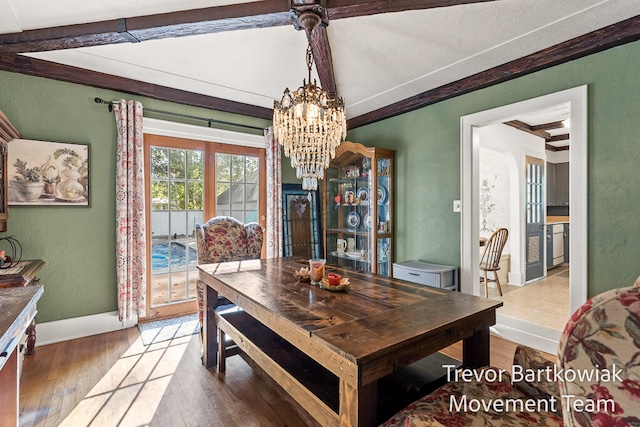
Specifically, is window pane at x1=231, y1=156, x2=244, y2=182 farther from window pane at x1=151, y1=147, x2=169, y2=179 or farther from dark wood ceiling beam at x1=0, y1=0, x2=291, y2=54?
dark wood ceiling beam at x1=0, y1=0, x2=291, y2=54

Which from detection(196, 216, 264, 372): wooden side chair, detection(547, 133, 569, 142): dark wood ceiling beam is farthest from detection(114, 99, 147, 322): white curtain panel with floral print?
detection(547, 133, 569, 142): dark wood ceiling beam

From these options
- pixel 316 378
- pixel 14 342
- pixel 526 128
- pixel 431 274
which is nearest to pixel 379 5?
pixel 316 378

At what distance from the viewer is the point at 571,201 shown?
2.47 meters

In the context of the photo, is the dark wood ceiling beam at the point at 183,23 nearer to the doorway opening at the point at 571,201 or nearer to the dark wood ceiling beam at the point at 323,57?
the dark wood ceiling beam at the point at 323,57

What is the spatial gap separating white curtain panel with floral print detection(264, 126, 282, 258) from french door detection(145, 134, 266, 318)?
403 mm

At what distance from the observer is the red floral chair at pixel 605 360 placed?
1.86 feet

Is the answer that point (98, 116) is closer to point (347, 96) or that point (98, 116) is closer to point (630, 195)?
point (347, 96)

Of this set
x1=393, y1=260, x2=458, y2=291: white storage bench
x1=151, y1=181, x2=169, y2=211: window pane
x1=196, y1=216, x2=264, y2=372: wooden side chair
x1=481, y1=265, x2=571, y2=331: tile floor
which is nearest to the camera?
x1=196, y1=216, x2=264, y2=372: wooden side chair

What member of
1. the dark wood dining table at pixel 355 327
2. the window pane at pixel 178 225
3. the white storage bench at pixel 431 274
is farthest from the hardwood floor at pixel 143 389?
the window pane at pixel 178 225

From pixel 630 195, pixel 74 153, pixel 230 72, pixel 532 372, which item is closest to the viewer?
pixel 532 372

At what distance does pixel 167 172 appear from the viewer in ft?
11.8

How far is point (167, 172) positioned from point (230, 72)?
1347 mm

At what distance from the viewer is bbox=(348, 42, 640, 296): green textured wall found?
2.19 metres

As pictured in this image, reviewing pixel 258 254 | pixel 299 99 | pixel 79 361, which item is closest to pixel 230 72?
pixel 299 99
